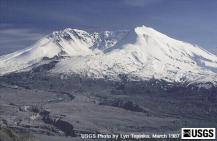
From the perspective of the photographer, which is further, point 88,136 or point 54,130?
point 54,130

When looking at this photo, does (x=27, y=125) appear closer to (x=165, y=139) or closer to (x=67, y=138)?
(x=67, y=138)

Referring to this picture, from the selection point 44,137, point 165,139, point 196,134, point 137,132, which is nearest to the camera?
point 196,134

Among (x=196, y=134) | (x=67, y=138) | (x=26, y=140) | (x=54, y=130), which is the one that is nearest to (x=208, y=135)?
(x=196, y=134)

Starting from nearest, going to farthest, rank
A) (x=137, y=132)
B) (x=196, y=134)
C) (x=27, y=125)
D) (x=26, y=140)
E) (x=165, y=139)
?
(x=196, y=134), (x=26, y=140), (x=165, y=139), (x=137, y=132), (x=27, y=125)

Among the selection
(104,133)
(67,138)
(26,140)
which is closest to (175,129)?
(104,133)

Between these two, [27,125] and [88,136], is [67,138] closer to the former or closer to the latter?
[88,136]

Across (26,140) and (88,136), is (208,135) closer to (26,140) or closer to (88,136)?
(26,140)

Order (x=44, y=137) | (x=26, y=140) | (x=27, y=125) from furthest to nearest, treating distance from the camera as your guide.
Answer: (x=27, y=125)
(x=44, y=137)
(x=26, y=140)
